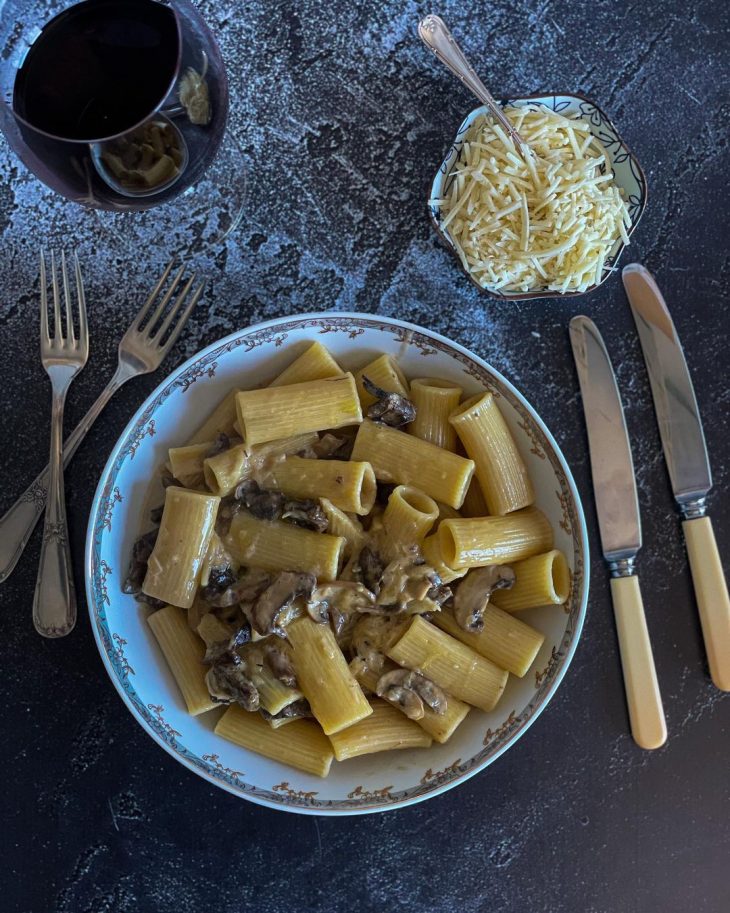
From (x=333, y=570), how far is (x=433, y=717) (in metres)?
0.37

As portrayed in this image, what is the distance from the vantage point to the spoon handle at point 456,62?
1.77m

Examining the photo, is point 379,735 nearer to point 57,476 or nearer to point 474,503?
point 474,503

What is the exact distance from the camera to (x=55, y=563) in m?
1.79

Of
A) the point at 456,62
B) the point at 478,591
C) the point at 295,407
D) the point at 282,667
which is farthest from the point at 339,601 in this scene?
the point at 456,62

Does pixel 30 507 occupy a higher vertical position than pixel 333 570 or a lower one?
lower

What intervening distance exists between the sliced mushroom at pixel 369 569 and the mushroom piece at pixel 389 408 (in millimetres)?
274

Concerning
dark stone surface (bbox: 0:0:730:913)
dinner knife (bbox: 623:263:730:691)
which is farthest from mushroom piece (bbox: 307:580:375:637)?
dinner knife (bbox: 623:263:730:691)

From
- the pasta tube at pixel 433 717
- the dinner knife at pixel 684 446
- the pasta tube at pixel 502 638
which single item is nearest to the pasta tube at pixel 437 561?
the pasta tube at pixel 502 638

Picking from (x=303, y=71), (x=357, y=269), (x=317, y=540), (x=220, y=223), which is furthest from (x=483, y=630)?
(x=303, y=71)

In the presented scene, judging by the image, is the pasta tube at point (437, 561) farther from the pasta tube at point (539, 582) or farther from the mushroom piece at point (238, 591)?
the mushroom piece at point (238, 591)

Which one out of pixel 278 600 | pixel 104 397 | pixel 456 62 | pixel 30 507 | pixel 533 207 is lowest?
pixel 30 507

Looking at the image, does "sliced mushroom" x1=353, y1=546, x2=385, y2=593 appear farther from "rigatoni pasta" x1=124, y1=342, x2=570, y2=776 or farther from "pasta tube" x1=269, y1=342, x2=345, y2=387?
"pasta tube" x1=269, y1=342, x2=345, y2=387

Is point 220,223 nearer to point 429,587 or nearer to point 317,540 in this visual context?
point 317,540

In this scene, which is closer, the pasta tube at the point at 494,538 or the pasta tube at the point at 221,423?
the pasta tube at the point at 494,538
